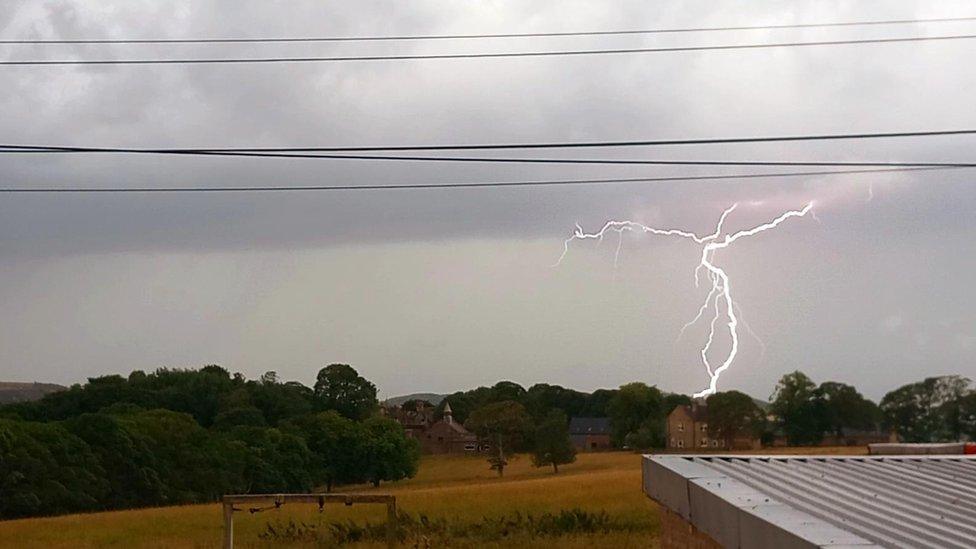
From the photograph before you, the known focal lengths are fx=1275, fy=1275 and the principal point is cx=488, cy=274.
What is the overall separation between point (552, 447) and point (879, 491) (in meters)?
54.9

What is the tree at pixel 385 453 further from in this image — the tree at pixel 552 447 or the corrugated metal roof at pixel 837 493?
the corrugated metal roof at pixel 837 493

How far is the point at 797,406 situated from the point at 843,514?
4047 centimetres

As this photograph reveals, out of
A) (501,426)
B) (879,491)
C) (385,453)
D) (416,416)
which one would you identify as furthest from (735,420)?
(879,491)

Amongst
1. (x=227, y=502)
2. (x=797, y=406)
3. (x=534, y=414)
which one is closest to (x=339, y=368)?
(x=534, y=414)

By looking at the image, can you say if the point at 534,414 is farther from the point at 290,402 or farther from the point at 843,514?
the point at 843,514

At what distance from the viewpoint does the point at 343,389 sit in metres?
71.2

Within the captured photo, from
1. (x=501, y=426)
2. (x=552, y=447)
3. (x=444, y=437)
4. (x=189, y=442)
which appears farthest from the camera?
(x=444, y=437)

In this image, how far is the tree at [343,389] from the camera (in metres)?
70.2

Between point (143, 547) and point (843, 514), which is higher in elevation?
point (843, 514)

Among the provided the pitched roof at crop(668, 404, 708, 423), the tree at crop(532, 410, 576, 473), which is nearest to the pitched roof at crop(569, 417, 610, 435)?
the tree at crop(532, 410, 576, 473)

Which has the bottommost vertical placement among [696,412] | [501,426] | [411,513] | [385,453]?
[411,513]

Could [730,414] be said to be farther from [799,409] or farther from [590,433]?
[590,433]

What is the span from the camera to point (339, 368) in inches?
2817

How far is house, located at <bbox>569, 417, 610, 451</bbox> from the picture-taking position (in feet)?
237
